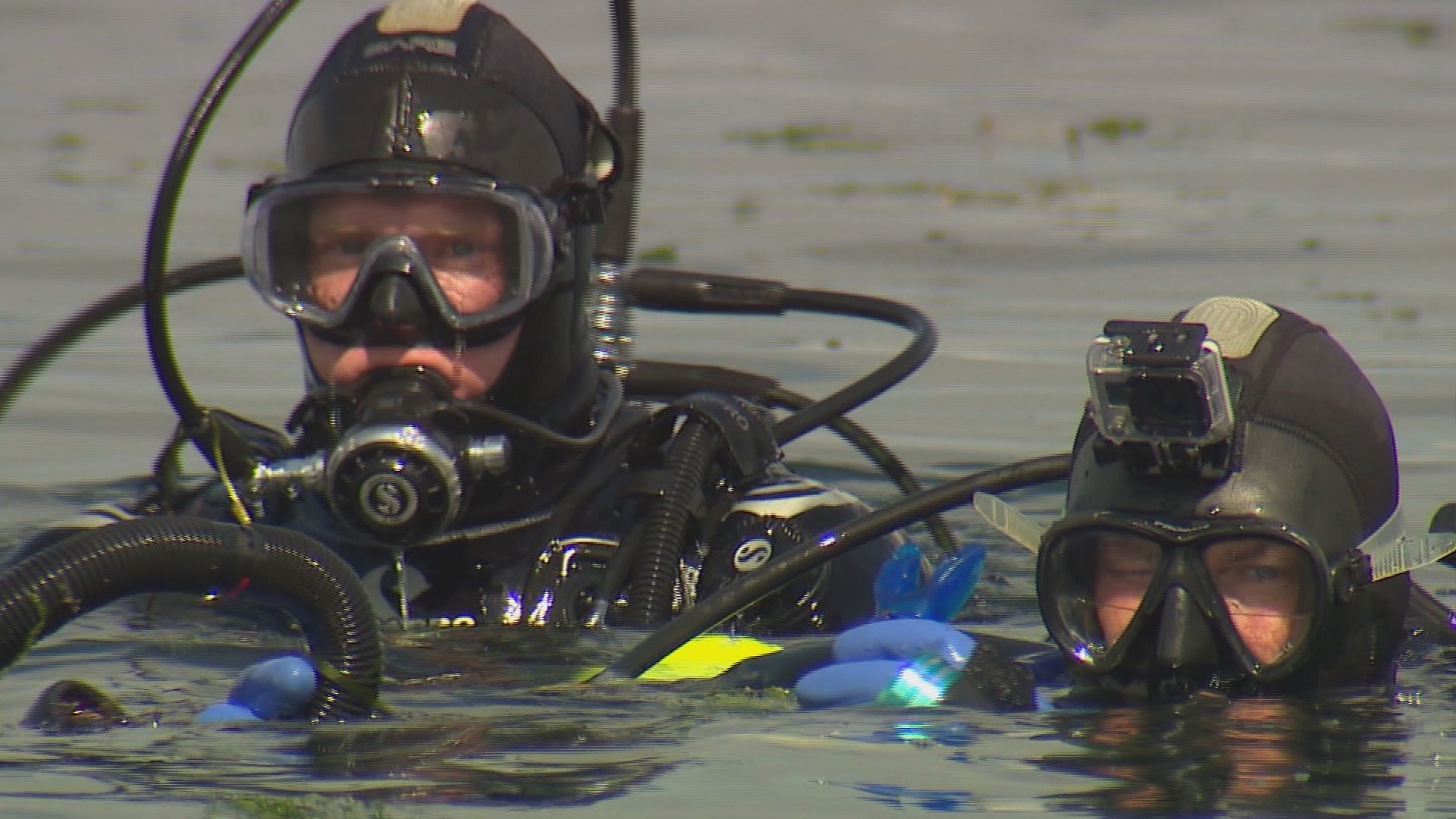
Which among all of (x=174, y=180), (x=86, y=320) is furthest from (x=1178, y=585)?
(x=86, y=320)

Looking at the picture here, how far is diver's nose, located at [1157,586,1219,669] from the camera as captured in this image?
327 centimetres

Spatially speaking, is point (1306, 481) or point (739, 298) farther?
point (739, 298)

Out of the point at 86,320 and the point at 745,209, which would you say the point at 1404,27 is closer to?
the point at 745,209

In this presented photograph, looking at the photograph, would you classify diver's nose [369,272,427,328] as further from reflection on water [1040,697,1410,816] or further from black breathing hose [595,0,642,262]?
reflection on water [1040,697,1410,816]

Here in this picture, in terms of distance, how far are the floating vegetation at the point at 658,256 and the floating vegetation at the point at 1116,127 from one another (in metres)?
6.88

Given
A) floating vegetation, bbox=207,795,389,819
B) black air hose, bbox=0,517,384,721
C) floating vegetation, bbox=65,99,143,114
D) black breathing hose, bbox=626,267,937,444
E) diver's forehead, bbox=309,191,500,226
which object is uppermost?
floating vegetation, bbox=65,99,143,114

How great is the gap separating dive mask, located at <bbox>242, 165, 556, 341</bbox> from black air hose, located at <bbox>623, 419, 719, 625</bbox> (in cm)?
45

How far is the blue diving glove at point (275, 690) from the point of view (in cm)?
284

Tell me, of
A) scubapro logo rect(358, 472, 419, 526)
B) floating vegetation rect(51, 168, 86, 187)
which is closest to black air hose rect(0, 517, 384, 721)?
scubapro logo rect(358, 472, 419, 526)

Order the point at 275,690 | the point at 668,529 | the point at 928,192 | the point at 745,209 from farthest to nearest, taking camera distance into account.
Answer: the point at 928,192 < the point at 745,209 < the point at 668,529 < the point at 275,690

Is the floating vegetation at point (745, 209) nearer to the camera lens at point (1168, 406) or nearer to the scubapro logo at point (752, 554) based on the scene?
the scubapro logo at point (752, 554)

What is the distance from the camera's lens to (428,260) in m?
4.36

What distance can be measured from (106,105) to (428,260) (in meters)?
16.8

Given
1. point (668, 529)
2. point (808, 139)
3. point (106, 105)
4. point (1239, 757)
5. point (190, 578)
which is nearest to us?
point (190, 578)
